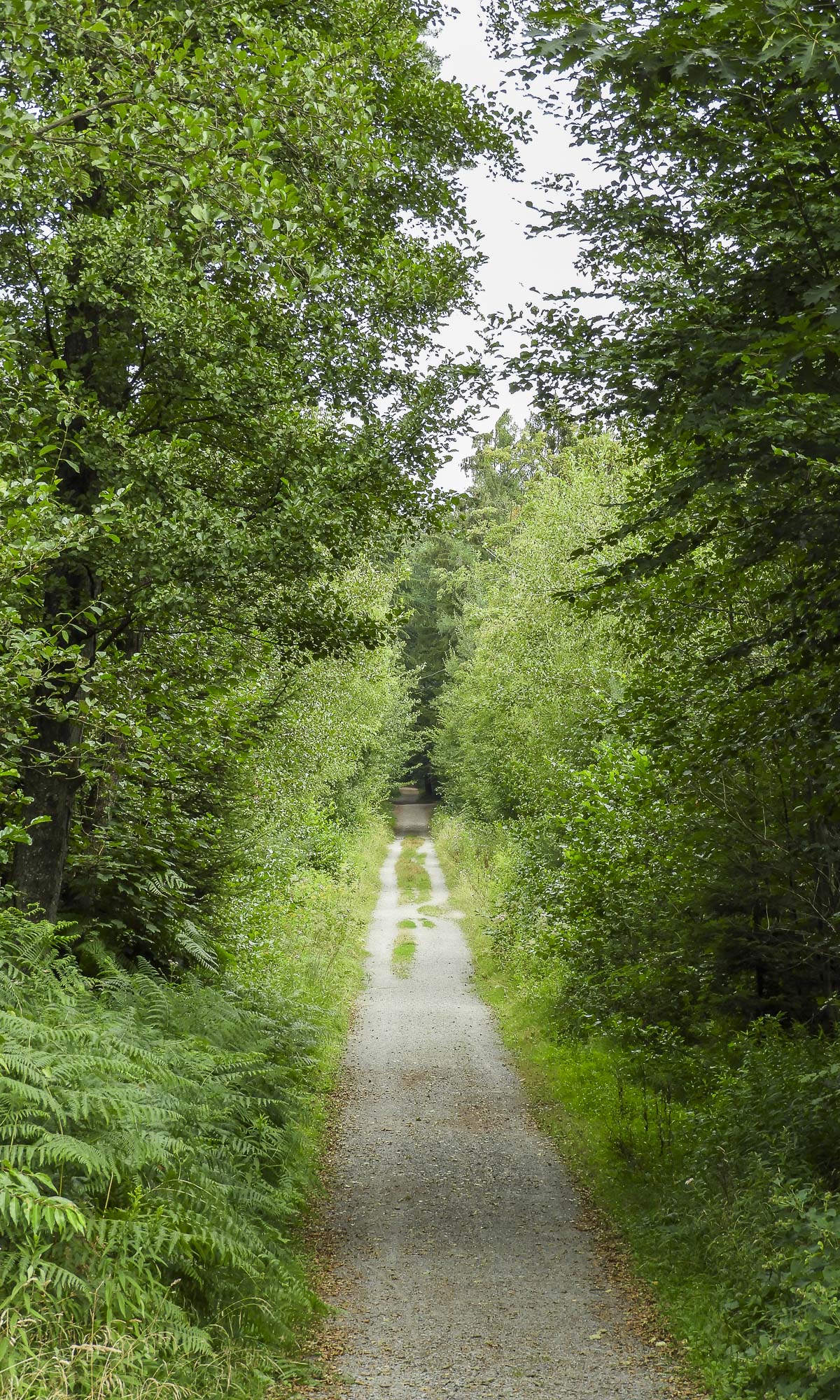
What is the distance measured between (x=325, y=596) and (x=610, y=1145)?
20.8 feet

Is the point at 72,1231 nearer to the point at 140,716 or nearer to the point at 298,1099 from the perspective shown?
the point at 140,716

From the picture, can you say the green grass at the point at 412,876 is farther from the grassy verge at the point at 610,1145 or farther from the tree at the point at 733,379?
the tree at the point at 733,379

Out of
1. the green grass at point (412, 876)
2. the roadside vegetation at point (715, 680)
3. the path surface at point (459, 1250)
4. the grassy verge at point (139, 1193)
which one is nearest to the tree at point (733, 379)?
the roadside vegetation at point (715, 680)

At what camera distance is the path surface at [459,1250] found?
21.8 feet

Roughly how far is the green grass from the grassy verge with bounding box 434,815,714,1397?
41.0ft

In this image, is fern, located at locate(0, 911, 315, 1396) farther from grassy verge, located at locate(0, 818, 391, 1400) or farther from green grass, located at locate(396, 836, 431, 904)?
green grass, located at locate(396, 836, 431, 904)

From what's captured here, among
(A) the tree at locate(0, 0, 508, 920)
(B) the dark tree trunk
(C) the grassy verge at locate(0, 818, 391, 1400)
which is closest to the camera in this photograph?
(C) the grassy verge at locate(0, 818, 391, 1400)

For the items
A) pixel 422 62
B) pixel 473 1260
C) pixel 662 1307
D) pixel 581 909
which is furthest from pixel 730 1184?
pixel 422 62

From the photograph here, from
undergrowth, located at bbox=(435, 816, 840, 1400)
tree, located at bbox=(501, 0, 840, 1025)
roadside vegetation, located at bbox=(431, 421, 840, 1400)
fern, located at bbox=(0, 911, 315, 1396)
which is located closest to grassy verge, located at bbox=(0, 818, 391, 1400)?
fern, located at bbox=(0, 911, 315, 1396)

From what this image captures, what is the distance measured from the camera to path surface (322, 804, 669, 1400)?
6641 millimetres

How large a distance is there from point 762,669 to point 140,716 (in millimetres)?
5781

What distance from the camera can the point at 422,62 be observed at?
10.6m

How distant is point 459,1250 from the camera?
8828 mm

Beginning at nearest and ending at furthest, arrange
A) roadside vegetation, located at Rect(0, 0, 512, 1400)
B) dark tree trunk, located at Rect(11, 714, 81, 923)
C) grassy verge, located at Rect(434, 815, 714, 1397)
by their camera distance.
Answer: roadside vegetation, located at Rect(0, 0, 512, 1400)
grassy verge, located at Rect(434, 815, 714, 1397)
dark tree trunk, located at Rect(11, 714, 81, 923)
